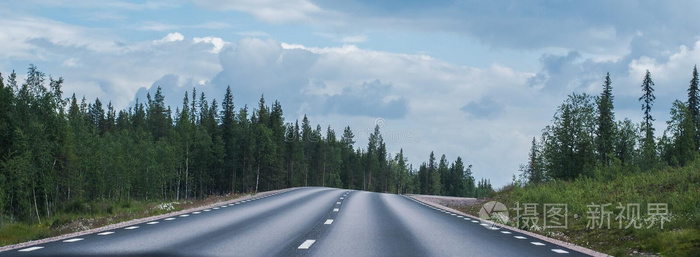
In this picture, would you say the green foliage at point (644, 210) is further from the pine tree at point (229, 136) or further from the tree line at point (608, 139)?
the pine tree at point (229, 136)

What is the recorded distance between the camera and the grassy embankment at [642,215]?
11523 mm

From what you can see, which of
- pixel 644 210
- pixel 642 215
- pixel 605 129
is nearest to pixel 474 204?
pixel 644 210

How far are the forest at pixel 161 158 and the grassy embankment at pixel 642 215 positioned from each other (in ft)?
80.4

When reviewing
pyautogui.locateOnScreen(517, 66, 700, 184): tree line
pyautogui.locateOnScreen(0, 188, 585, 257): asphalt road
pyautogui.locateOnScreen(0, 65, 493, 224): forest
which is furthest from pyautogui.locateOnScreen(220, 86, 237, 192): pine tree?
pyautogui.locateOnScreen(0, 188, 585, 257): asphalt road

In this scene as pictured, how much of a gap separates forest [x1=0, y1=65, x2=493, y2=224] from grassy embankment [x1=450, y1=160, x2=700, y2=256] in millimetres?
24494

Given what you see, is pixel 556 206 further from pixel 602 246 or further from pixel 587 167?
pixel 587 167

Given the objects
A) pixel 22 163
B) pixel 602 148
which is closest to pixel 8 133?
pixel 22 163

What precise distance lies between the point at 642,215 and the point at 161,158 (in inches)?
3127

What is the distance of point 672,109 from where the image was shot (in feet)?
263

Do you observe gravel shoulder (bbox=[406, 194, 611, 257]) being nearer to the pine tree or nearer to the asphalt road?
the asphalt road

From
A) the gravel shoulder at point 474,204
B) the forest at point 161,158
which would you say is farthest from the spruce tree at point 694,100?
the gravel shoulder at point 474,204

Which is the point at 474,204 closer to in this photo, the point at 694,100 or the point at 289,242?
the point at 289,242

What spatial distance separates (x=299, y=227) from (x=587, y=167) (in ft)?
168

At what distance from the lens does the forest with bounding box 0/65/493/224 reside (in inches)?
2000
